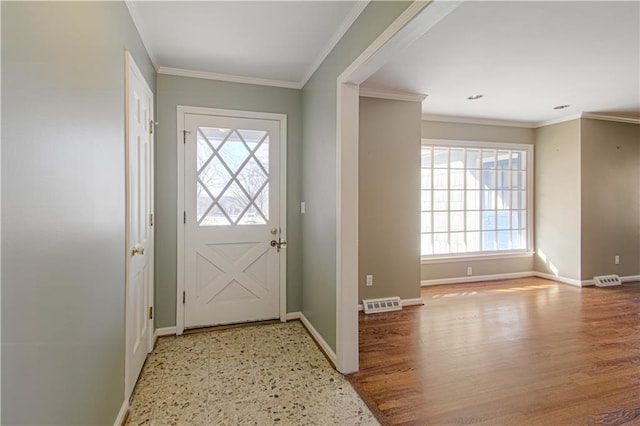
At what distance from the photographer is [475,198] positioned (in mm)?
5109

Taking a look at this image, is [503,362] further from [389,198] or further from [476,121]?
[476,121]

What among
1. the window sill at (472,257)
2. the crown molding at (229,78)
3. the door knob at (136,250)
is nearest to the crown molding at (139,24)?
the crown molding at (229,78)

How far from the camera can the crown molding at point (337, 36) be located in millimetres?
2033

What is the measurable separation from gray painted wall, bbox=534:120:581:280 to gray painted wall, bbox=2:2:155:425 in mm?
5912

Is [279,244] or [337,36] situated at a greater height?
[337,36]

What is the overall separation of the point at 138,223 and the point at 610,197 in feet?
21.3

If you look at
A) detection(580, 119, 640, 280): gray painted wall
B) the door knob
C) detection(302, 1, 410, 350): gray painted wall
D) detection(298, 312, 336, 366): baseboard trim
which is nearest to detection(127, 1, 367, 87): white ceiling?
detection(302, 1, 410, 350): gray painted wall

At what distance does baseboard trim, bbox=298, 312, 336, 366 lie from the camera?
249 centimetres

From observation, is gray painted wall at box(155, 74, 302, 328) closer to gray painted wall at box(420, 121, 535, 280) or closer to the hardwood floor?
the hardwood floor

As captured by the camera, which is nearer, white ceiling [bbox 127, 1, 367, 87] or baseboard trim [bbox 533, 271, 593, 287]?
white ceiling [bbox 127, 1, 367, 87]

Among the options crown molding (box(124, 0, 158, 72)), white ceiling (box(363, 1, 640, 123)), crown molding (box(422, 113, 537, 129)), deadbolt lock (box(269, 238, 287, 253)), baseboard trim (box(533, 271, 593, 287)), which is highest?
crown molding (box(422, 113, 537, 129))

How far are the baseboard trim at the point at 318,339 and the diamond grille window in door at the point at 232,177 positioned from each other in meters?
1.09

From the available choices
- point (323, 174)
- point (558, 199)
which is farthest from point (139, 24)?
point (558, 199)

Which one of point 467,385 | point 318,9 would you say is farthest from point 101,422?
point 318,9
